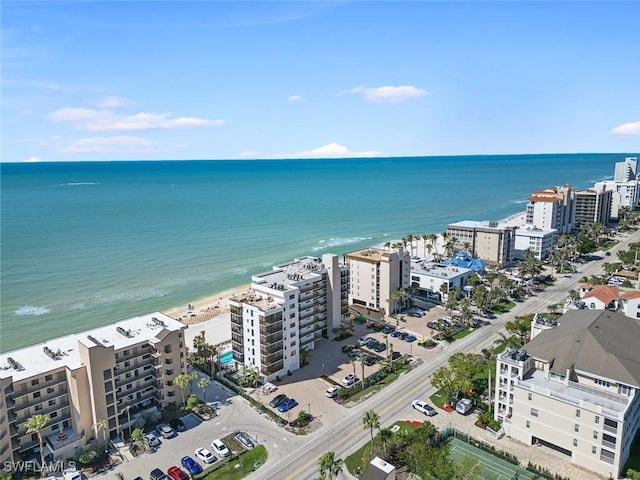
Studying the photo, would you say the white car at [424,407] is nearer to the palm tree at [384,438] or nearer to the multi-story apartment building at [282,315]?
the palm tree at [384,438]

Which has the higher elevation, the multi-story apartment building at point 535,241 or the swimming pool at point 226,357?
the multi-story apartment building at point 535,241

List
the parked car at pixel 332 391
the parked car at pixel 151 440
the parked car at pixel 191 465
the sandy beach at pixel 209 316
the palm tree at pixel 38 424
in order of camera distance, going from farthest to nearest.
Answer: the sandy beach at pixel 209 316, the parked car at pixel 332 391, the parked car at pixel 151 440, the parked car at pixel 191 465, the palm tree at pixel 38 424

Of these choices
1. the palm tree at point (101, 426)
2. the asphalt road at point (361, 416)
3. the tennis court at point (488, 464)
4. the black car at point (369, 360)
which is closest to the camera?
the tennis court at point (488, 464)

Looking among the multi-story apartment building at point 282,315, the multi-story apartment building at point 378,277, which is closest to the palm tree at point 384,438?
the multi-story apartment building at point 282,315

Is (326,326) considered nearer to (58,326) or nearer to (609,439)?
(609,439)

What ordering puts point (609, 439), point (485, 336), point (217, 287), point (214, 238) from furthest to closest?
1. point (214, 238)
2. point (217, 287)
3. point (485, 336)
4. point (609, 439)

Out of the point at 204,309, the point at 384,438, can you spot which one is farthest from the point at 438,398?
the point at 204,309

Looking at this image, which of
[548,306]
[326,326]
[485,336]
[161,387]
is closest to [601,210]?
[548,306]
